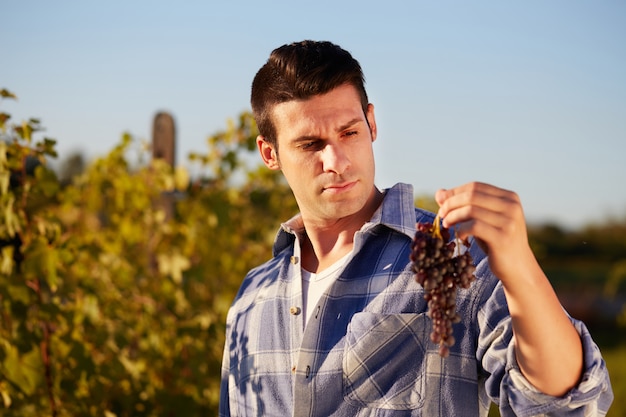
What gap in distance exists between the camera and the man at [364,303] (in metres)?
1.43

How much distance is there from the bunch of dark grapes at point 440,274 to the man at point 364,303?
47mm

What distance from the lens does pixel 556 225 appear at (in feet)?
66.5

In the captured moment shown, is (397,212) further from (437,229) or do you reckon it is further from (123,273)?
(123,273)

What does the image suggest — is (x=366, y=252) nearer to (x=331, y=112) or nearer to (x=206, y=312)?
(x=331, y=112)

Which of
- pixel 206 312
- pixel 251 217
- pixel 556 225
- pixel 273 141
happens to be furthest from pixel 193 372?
pixel 556 225

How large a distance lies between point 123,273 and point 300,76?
8.32 feet

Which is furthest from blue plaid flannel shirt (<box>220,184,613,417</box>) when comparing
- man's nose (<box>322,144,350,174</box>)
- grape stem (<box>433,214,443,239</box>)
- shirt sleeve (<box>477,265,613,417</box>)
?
grape stem (<box>433,214,443,239</box>)

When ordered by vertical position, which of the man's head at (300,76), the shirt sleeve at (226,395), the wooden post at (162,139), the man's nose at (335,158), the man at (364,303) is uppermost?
the wooden post at (162,139)

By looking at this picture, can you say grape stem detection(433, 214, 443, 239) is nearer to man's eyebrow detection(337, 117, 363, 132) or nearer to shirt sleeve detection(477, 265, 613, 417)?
shirt sleeve detection(477, 265, 613, 417)

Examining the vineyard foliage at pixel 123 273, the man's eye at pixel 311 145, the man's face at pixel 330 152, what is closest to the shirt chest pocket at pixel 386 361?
the man's face at pixel 330 152

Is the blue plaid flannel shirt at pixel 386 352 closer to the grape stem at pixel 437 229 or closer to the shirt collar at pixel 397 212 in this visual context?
the shirt collar at pixel 397 212

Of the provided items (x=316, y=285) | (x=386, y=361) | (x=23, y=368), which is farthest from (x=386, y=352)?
(x=23, y=368)

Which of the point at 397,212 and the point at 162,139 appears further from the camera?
the point at 162,139

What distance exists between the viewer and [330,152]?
1.90 m
